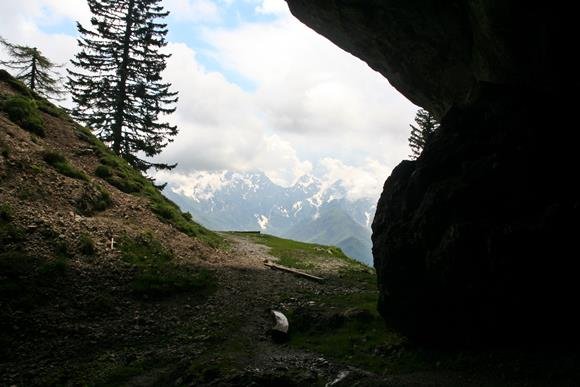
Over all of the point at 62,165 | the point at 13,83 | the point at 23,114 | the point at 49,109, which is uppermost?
the point at 13,83

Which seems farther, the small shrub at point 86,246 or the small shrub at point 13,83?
the small shrub at point 13,83

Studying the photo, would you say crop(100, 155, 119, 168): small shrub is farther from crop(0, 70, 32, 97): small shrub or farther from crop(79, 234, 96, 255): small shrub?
crop(79, 234, 96, 255): small shrub

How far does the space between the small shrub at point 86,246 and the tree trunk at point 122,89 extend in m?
22.1

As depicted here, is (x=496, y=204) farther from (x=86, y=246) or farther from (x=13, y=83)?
(x=13, y=83)

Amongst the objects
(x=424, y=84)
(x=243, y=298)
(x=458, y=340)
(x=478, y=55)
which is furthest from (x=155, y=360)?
(x=424, y=84)

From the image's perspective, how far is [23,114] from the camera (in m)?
29.4

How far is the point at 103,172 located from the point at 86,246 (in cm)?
1100

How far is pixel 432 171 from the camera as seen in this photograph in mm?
14625

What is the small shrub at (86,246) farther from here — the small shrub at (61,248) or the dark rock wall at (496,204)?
the dark rock wall at (496,204)

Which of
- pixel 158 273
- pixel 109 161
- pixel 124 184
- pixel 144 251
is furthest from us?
pixel 109 161

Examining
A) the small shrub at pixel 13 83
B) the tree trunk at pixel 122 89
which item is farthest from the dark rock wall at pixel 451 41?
the tree trunk at pixel 122 89

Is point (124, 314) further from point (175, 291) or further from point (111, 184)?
point (111, 184)

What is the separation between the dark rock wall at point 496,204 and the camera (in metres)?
11.3

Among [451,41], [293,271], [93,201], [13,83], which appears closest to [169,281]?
[93,201]
